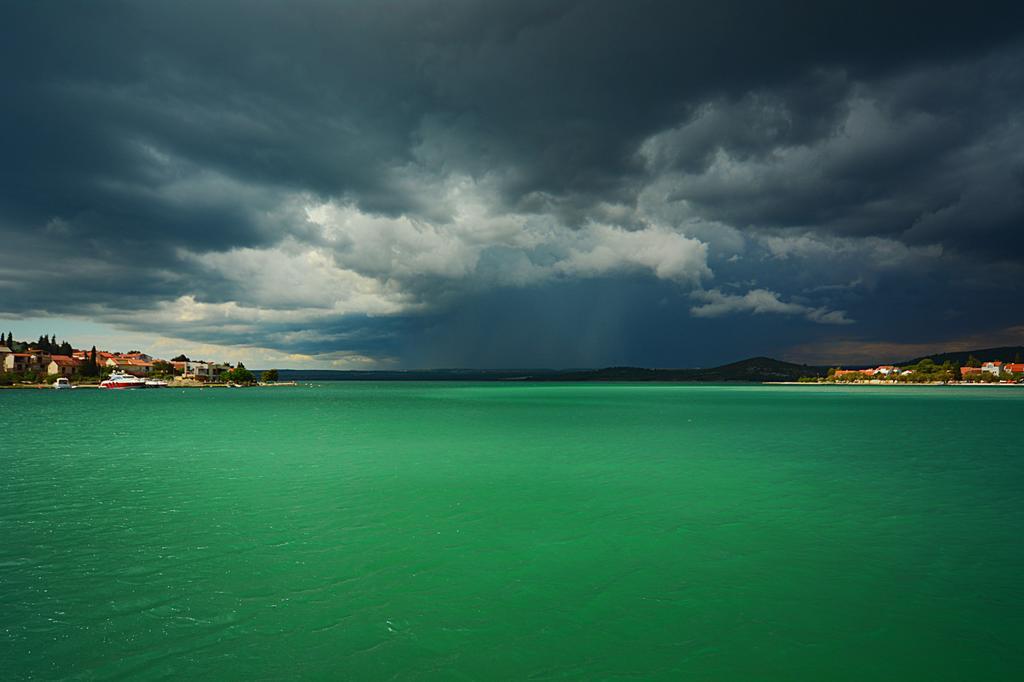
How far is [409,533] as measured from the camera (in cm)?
1709

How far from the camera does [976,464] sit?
31.8 meters

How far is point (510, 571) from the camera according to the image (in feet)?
45.2

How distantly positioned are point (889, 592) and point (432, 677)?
1050 centimetres

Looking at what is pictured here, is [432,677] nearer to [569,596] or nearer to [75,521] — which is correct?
[569,596]

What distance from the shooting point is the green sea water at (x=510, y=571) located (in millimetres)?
9344

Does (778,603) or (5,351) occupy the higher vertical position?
(5,351)

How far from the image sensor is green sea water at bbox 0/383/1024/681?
9.34 metres

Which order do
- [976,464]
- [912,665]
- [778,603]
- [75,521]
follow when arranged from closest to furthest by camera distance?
[912,665] < [778,603] < [75,521] < [976,464]

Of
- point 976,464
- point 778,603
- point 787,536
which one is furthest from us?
point 976,464

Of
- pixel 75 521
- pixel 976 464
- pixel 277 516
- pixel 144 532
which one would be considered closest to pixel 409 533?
pixel 277 516

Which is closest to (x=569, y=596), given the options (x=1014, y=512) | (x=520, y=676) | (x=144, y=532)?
(x=520, y=676)

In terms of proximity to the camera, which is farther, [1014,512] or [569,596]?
[1014,512]

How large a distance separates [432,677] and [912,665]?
8047 millimetres

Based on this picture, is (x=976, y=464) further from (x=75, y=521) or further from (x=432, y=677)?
(x=75, y=521)
